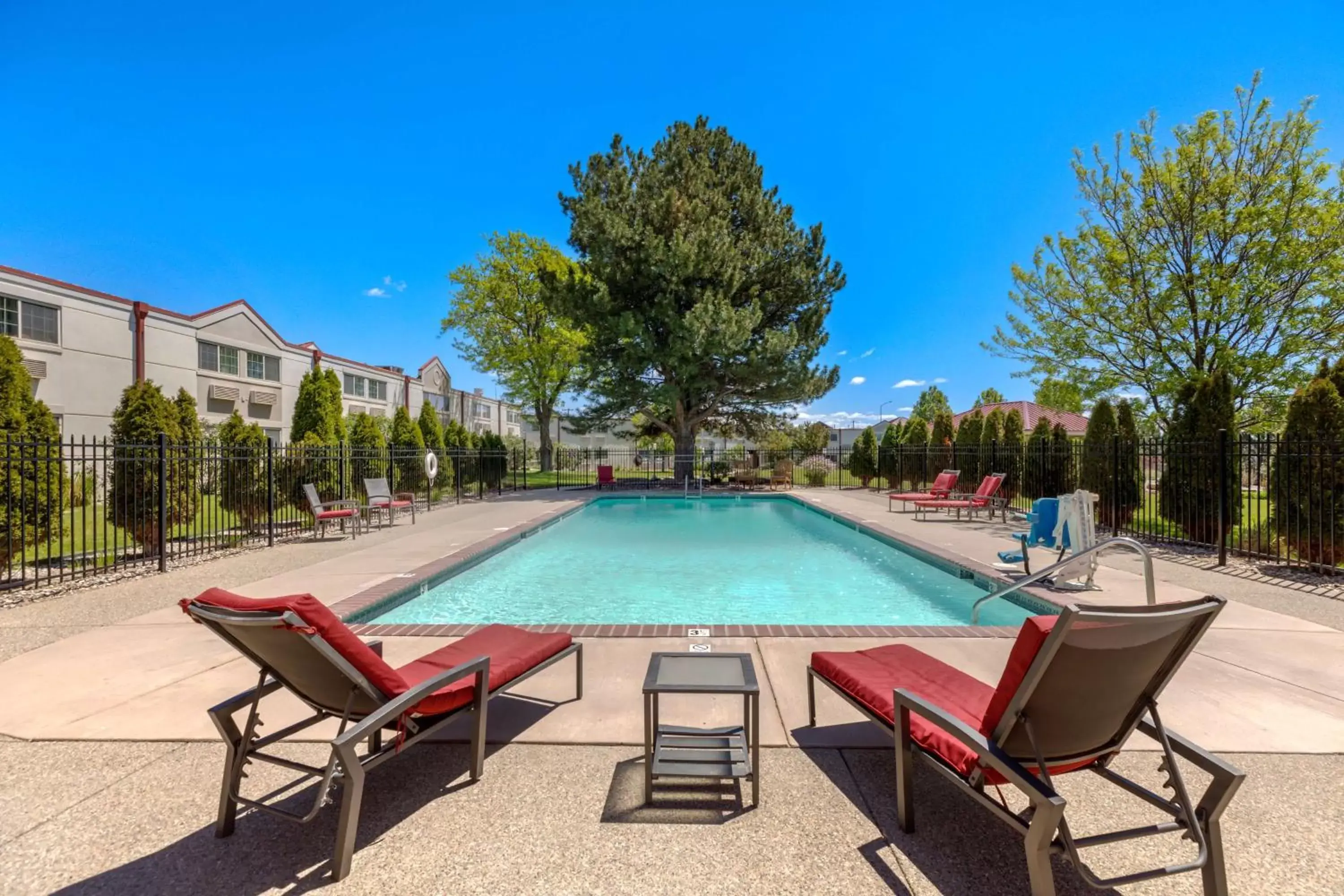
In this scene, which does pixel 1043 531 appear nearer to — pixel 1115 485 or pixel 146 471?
pixel 1115 485

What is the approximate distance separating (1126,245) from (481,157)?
16.2 metres

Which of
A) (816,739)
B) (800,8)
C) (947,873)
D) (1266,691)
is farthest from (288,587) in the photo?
(800,8)

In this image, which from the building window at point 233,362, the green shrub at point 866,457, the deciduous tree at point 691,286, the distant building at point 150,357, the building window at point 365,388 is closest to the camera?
the distant building at point 150,357

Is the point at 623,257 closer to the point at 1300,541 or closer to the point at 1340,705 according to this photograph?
the point at 1300,541

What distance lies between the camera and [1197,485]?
26.7 ft

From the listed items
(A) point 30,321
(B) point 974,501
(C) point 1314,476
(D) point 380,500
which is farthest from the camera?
(A) point 30,321

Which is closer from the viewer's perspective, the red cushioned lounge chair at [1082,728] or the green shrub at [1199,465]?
the red cushioned lounge chair at [1082,728]

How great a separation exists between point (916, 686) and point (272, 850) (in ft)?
8.10

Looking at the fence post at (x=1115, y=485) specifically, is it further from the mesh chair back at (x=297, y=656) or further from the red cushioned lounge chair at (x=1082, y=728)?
the mesh chair back at (x=297, y=656)

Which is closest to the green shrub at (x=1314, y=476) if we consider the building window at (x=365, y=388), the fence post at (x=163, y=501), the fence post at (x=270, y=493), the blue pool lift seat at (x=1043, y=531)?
the blue pool lift seat at (x=1043, y=531)

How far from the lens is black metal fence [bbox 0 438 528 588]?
19.1ft

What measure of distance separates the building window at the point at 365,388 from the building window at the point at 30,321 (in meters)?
12.7

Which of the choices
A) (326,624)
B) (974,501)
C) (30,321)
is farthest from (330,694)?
(30,321)

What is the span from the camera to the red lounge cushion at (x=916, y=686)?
191 cm
